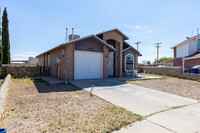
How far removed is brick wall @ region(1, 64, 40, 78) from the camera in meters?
11.3

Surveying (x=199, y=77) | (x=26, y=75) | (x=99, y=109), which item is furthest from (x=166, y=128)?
(x=26, y=75)

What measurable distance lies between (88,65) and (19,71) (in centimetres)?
727

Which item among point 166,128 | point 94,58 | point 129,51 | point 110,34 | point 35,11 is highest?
point 35,11

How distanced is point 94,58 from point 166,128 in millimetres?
8678

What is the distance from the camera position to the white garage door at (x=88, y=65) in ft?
33.0

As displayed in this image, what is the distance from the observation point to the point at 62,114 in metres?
3.53

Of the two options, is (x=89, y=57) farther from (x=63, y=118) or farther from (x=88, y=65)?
(x=63, y=118)

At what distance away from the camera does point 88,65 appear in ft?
34.9

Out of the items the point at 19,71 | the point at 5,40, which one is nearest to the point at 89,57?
the point at 19,71

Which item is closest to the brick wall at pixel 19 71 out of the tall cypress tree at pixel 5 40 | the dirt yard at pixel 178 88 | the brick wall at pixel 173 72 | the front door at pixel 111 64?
the tall cypress tree at pixel 5 40

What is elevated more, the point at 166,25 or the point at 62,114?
the point at 166,25

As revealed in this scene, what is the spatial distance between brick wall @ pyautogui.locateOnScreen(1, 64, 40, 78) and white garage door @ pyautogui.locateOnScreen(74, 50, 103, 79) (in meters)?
5.75

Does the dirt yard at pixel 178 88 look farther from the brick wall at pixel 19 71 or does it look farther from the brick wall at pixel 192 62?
the brick wall at pixel 19 71

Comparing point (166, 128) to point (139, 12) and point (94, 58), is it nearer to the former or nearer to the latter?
point (94, 58)
